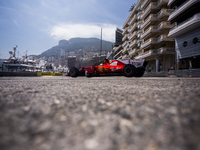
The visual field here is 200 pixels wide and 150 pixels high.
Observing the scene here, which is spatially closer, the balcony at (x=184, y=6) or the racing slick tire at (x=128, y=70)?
the racing slick tire at (x=128, y=70)

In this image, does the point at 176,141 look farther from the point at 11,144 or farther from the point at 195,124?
the point at 11,144

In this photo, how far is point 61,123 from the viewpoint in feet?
1.96

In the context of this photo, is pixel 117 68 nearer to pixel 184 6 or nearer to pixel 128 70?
pixel 128 70

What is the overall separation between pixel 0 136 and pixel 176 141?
0.69m

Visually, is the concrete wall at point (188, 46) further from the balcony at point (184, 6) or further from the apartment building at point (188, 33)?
the balcony at point (184, 6)

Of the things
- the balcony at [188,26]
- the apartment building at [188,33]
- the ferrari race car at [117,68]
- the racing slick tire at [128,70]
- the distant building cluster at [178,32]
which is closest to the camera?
the racing slick tire at [128,70]

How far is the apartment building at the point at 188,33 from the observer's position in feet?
47.7

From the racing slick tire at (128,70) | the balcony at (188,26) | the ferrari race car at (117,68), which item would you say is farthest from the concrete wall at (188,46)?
the racing slick tire at (128,70)

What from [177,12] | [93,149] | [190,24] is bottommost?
[93,149]

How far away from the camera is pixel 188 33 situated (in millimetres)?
16172

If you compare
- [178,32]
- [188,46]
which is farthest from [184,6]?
[188,46]

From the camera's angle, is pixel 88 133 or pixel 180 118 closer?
pixel 88 133

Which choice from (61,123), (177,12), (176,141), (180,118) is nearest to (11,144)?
(61,123)

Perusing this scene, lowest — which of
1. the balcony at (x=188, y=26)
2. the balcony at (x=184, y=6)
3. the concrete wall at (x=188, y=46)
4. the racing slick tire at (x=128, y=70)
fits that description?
the racing slick tire at (x=128, y=70)
